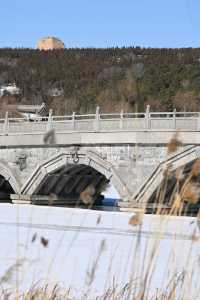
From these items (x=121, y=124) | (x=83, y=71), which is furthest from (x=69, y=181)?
(x=83, y=71)

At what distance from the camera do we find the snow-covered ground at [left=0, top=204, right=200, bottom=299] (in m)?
3.03

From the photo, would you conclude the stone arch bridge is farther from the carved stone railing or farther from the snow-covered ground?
the snow-covered ground

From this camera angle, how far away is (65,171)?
22.9m

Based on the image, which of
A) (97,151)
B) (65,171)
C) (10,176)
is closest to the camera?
(97,151)

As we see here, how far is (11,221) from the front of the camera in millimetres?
3941

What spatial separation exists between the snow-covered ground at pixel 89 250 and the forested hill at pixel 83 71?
129 feet

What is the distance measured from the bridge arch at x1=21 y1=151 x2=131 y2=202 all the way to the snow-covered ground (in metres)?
15.1

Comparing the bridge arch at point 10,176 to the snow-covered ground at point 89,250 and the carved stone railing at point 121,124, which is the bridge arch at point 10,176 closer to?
the carved stone railing at point 121,124

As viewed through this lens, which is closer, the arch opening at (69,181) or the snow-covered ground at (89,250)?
the snow-covered ground at (89,250)

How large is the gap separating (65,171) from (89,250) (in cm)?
1951

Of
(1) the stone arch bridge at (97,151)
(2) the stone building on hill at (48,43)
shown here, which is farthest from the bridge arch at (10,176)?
(2) the stone building on hill at (48,43)

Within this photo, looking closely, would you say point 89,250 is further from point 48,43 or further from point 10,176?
point 48,43

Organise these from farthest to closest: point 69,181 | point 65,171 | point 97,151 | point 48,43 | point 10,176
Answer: point 48,43 → point 69,181 → point 65,171 → point 10,176 → point 97,151

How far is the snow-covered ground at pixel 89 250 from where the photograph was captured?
3031 mm
